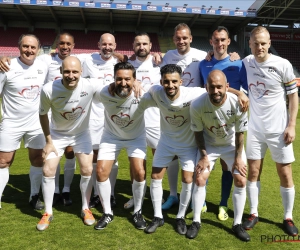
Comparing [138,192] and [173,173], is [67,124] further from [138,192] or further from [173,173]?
[173,173]

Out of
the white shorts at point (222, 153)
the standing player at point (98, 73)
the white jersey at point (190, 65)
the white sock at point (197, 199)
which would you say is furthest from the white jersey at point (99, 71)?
the white sock at point (197, 199)

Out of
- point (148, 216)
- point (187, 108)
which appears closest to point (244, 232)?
point (148, 216)

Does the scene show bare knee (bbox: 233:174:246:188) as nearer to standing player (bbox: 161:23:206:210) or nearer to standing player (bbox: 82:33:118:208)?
standing player (bbox: 161:23:206:210)

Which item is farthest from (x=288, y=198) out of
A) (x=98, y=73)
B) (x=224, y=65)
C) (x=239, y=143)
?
(x=98, y=73)

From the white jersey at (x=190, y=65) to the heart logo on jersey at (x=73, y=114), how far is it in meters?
1.55

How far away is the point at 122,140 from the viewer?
394 centimetres

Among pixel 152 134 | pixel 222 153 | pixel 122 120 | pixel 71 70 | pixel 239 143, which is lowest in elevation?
pixel 222 153

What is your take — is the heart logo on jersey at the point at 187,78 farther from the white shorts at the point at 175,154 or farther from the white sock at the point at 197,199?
the white sock at the point at 197,199

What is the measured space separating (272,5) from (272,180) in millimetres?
23661

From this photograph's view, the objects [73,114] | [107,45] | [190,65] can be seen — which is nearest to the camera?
[73,114]

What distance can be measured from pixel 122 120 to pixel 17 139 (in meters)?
1.50

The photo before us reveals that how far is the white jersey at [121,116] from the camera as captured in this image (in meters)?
3.76

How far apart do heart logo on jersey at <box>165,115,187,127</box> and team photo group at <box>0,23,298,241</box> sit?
1 cm

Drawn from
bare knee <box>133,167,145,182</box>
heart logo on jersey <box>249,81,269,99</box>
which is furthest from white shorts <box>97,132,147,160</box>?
heart logo on jersey <box>249,81,269,99</box>
